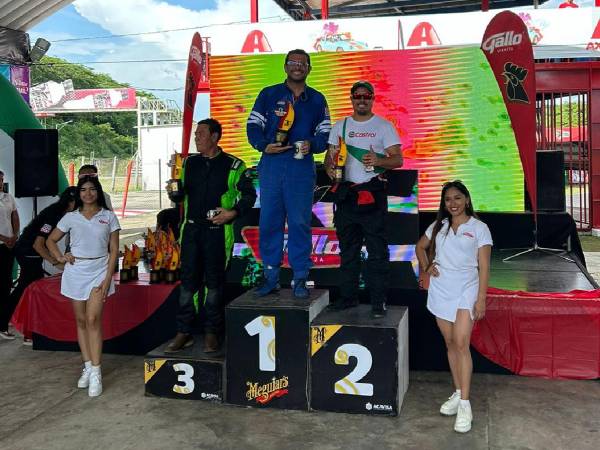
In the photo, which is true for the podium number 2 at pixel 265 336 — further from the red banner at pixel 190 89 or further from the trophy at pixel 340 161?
the red banner at pixel 190 89

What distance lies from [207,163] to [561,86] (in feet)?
35.1

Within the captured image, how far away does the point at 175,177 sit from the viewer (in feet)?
12.7

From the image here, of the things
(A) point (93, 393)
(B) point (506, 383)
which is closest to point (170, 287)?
(A) point (93, 393)

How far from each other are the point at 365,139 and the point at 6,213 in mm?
3473

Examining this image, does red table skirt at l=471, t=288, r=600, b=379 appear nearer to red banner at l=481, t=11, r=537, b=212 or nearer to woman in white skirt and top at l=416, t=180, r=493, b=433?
woman in white skirt and top at l=416, t=180, r=493, b=433

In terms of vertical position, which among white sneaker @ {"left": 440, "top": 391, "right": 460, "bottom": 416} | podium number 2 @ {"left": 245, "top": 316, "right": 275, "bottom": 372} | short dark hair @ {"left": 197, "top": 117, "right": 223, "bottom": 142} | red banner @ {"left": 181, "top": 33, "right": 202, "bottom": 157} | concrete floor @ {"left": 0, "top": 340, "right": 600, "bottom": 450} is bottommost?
concrete floor @ {"left": 0, "top": 340, "right": 600, "bottom": 450}

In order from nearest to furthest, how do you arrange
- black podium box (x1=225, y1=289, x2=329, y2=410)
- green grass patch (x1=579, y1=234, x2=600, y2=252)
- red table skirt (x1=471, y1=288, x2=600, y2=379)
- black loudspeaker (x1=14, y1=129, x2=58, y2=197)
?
black podium box (x1=225, y1=289, x2=329, y2=410) < red table skirt (x1=471, y1=288, x2=600, y2=379) < black loudspeaker (x1=14, y1=129, x2=58, y2=197) < green grass patch (x1=579, y1=234, x2=600, y2=252)

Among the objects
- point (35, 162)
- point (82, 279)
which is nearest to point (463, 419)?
point (82, 279)

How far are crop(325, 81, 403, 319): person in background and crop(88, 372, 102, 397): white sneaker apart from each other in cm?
184

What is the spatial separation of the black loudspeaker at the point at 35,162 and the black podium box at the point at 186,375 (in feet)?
11.9

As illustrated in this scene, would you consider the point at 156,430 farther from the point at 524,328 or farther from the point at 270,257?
the point at 524,328

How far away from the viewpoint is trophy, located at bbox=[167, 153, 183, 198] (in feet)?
12.5

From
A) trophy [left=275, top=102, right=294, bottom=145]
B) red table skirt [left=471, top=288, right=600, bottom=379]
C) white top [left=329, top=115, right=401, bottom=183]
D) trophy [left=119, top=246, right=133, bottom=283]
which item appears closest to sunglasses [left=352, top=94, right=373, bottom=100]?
white top [left=329, top=115, right=401, bottom=183]

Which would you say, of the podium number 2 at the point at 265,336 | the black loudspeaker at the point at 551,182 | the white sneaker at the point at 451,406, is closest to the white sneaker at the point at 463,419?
the white sneaker at the point at 451,406
